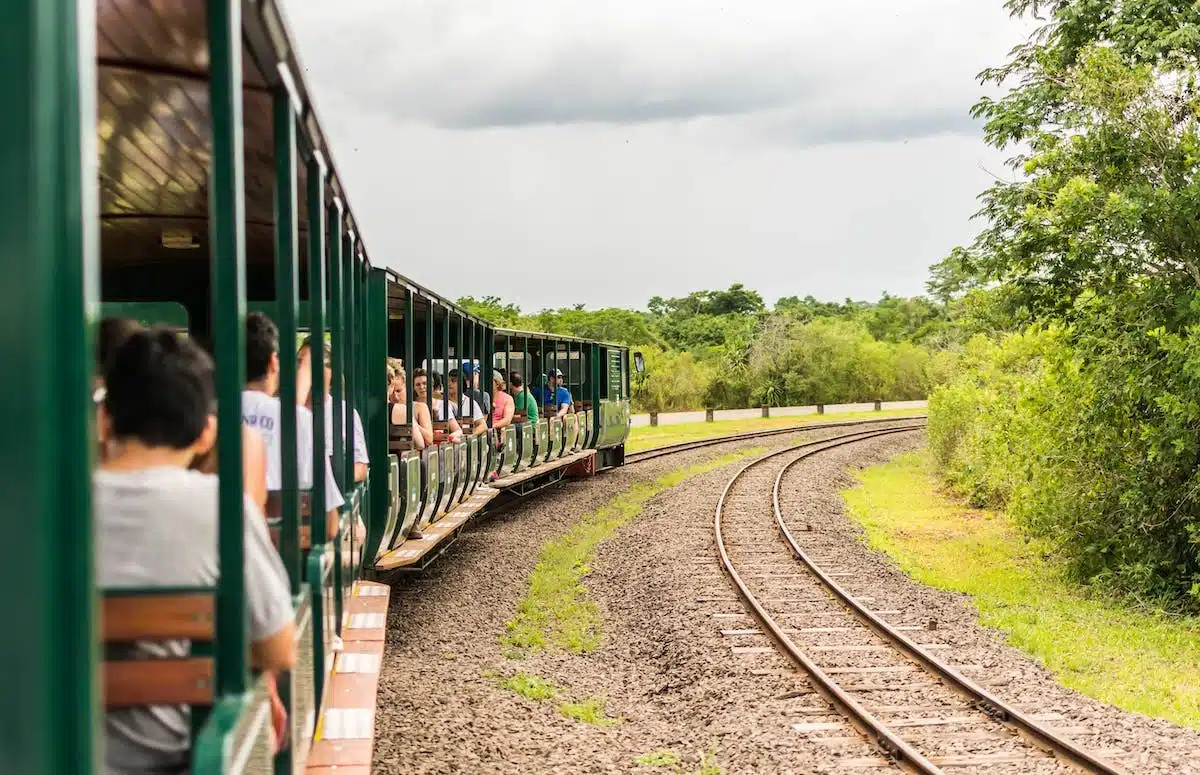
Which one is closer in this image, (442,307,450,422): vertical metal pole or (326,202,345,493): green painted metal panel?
(326,202,345,493): green painted metal panel

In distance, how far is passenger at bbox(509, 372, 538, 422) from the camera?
1481cm

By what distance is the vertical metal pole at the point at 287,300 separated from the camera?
10.7ft

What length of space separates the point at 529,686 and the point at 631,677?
103 centimetres

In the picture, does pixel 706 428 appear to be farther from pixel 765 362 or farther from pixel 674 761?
pixel 674 761

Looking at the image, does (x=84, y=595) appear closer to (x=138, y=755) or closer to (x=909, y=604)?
(x=138, y=755)

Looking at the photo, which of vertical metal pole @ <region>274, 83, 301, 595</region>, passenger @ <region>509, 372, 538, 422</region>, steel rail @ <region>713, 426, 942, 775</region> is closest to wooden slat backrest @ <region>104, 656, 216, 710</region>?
vertical metal pole @ <region>274, 83, 301, 595</region>

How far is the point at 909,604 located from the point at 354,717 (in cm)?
754

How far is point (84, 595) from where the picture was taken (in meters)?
1.31

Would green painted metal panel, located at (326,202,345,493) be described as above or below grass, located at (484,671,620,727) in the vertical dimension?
above

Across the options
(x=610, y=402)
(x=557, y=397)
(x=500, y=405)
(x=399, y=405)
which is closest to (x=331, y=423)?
(x=399, y=405)

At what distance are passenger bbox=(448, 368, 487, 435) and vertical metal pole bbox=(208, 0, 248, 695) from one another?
351 inches

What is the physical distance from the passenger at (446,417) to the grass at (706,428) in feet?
61.0

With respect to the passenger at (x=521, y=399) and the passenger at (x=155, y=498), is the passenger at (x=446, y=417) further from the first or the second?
the passenger at (x=155, y=498)

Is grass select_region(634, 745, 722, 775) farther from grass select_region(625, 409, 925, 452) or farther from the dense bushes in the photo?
grass select_region(625, 409, 925, 452)
